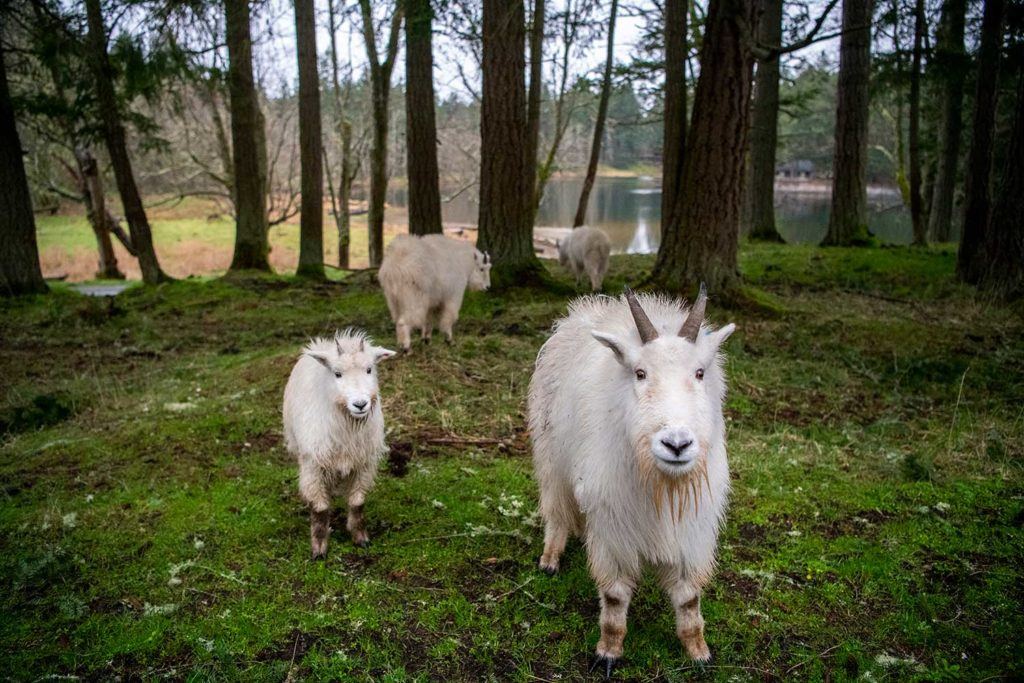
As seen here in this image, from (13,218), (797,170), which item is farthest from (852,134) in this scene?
(797,170)

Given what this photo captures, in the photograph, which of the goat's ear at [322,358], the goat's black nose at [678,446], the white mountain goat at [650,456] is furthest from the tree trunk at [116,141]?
the goat's black nose at [678,446]

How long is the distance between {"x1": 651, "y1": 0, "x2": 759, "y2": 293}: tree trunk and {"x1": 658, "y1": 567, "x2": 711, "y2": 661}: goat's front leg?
5.70 metres

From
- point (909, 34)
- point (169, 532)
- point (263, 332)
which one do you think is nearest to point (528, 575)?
point (169, 532)

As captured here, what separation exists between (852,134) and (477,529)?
15.0 meters

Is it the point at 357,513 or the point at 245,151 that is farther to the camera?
the point at 245,151

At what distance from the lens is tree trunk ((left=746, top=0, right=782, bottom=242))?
1742cm

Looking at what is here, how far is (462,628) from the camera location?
327 centimetres

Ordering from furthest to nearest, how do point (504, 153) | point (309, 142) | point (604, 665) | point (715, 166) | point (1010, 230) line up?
point (309, 142) → point (504, 153) → point (1010, 230) → point (715, 166) → point (604, 665)

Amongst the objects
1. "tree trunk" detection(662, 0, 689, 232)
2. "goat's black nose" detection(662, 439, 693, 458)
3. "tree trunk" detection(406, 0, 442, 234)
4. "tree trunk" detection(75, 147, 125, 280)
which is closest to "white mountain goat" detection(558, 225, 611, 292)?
"tree trunk" detection(662, 0, 689, 232)

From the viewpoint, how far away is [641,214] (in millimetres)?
42344

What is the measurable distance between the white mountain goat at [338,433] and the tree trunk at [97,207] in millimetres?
17951

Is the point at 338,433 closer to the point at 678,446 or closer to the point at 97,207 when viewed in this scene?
the point at 678,446

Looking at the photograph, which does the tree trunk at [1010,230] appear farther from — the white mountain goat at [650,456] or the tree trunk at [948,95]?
the white mountain goat at [650,456]

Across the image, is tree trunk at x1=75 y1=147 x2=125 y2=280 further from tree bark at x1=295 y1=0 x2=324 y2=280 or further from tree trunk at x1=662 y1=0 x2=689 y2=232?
tree trunk at x1=662 y1=0 x2=689 y2=232
